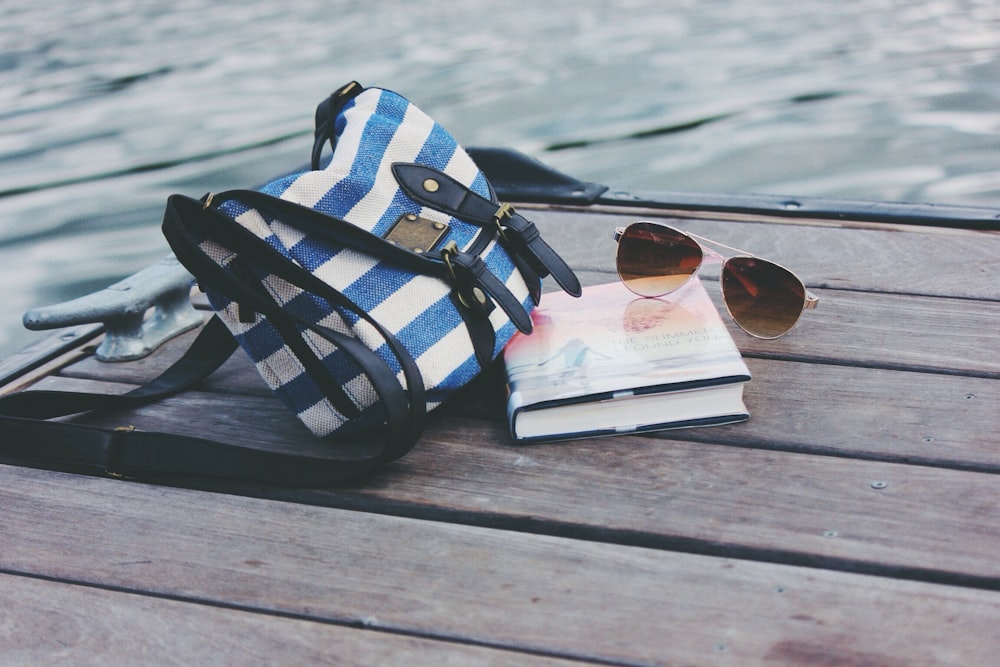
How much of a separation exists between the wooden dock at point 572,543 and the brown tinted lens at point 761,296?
55mm

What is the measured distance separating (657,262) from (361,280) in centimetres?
45

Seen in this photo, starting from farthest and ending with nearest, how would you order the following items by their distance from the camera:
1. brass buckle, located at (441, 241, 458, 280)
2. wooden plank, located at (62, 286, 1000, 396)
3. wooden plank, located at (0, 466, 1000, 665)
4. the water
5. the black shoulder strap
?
the water
wooden plank, located at (62, 286, 1000, 396)
brass buckle, located at (441, 241, 458, 280)
the black shoulder strap
wooden plank, located at (0, 466, 1000, 665)

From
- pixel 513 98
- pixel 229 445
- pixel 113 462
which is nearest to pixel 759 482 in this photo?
pixel 229 445

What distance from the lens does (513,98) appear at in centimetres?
401

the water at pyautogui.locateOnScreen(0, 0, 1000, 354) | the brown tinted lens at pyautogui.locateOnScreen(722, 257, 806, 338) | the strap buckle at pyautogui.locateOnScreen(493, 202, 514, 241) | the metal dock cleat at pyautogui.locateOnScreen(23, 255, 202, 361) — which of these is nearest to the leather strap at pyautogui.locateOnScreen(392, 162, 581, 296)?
the strap buckle at pyautogui.locateOnScreen(493, 202, 514, 241)

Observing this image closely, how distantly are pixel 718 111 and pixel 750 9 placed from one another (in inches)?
83.5

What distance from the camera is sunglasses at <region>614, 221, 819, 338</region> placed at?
51.4 inches

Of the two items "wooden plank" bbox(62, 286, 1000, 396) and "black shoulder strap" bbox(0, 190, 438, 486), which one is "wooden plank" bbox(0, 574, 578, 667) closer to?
"black shoulder strap" bbox(0, 190, 438, 486)

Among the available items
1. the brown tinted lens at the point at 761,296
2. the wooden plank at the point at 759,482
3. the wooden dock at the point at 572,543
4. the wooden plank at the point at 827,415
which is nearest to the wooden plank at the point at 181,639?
the wooden dock at the point at 572,543

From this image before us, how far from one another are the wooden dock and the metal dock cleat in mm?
222

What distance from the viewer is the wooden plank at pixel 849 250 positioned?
4.86 ft

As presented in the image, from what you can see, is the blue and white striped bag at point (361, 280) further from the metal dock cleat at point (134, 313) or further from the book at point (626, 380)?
the metal dock cleat at point (134, 313)

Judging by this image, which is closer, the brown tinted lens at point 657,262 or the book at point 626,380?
the book at point 626,380

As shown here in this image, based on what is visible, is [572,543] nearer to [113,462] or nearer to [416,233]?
[416,233]
